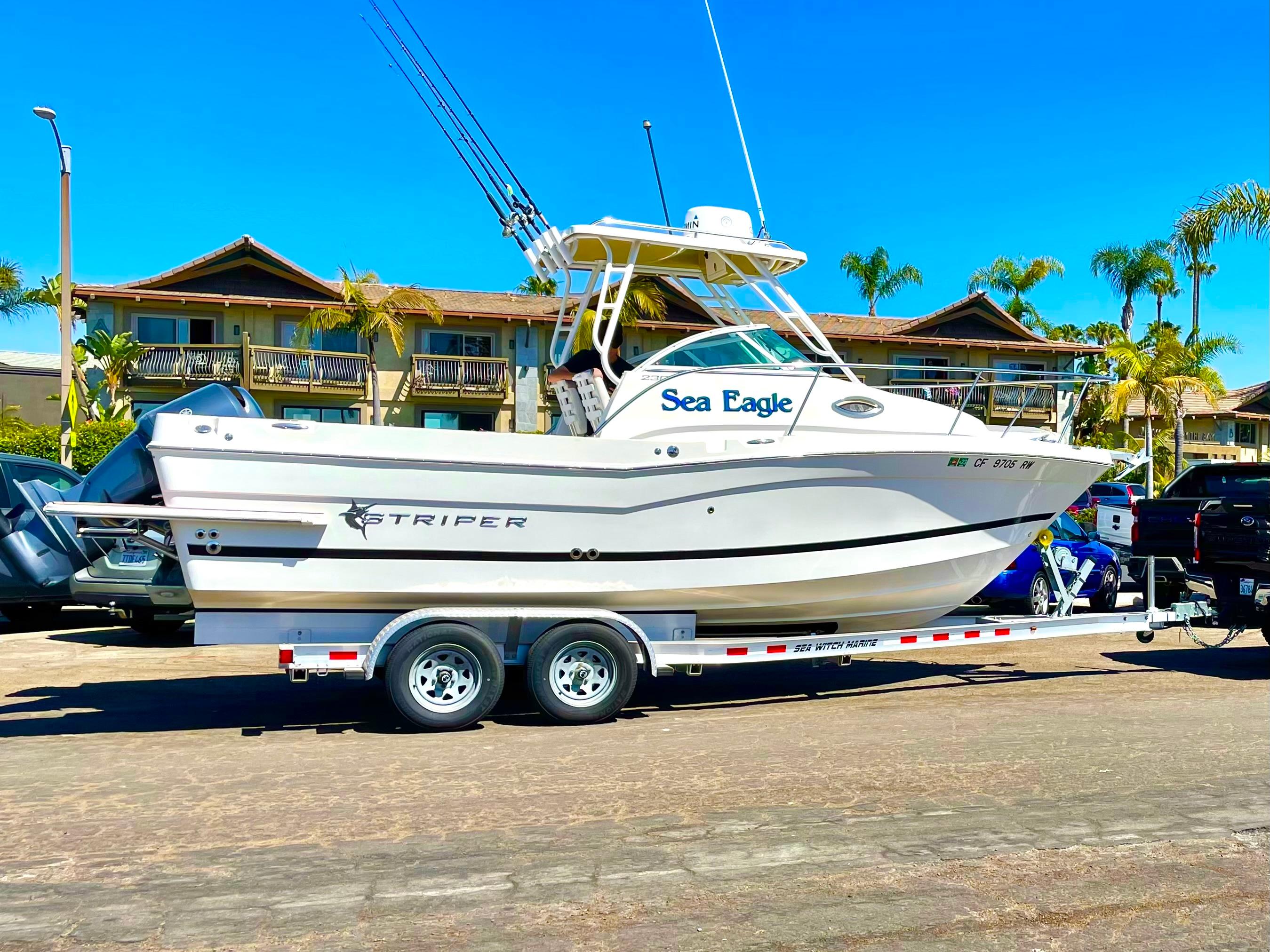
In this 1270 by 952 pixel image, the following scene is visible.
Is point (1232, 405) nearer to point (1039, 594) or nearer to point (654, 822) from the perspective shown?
point (1039, 594)

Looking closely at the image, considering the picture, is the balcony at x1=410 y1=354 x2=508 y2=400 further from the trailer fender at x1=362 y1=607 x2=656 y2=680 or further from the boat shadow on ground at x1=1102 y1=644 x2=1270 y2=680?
the trailer fender at x1=362 y1=607 x2=656 y2=680

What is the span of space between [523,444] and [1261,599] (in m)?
6.59

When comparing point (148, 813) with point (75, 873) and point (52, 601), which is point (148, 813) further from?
point (52, 601)

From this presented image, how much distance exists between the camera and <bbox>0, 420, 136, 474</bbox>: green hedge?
2164 cm

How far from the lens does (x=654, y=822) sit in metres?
5.00

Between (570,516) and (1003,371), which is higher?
(1003,371)

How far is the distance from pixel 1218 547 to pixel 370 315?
22.0 m

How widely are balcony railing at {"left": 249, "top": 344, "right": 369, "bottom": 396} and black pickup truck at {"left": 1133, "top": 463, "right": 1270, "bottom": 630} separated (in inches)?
983

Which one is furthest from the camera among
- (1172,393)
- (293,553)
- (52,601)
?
(1172,393)

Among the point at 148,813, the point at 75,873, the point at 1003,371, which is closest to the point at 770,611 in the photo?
the point at 1003,371

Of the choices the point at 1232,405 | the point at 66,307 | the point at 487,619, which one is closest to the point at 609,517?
the point at 487,619

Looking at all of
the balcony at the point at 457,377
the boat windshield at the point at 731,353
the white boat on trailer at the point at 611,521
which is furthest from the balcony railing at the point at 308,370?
the boat windshield at the point at 731,353

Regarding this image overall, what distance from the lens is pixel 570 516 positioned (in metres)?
6.98

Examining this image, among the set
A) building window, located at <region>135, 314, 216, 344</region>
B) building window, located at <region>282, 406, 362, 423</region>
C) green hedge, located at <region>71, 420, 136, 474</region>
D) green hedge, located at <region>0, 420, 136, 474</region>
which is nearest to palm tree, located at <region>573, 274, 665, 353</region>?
building window, located at <region>282, 406, 362, 423</region>
